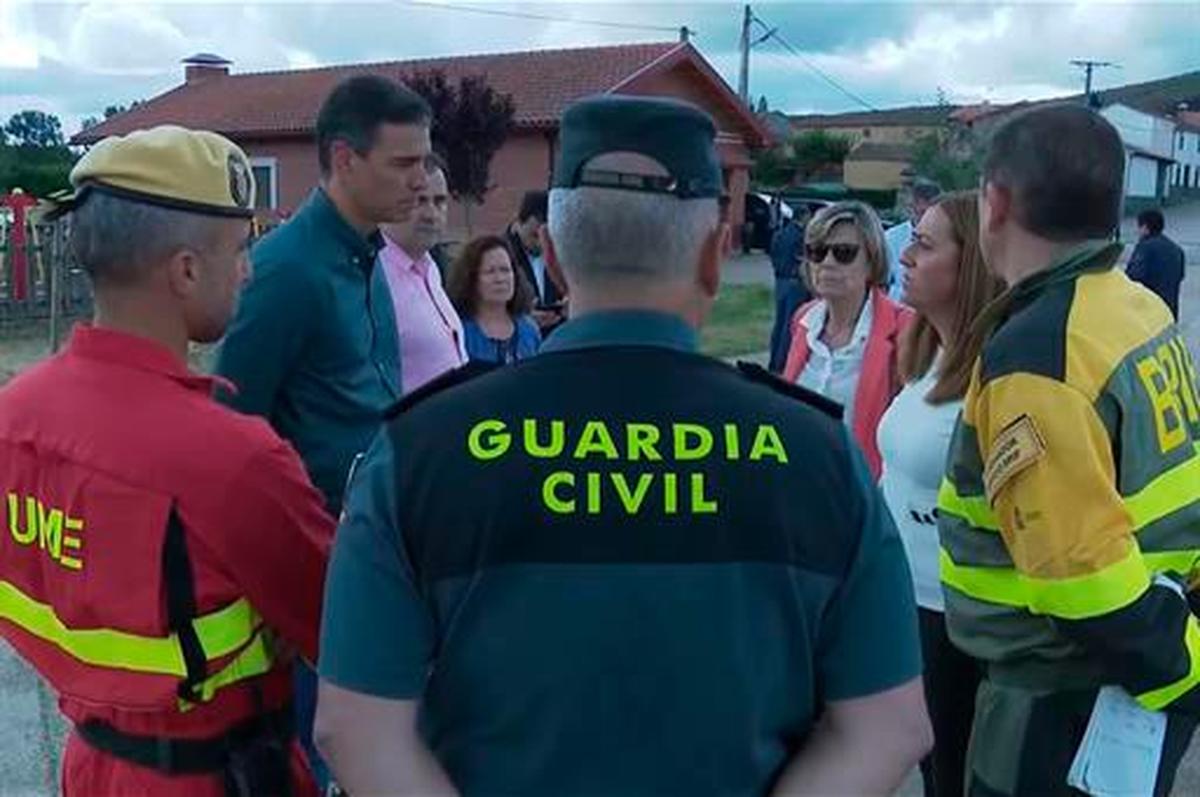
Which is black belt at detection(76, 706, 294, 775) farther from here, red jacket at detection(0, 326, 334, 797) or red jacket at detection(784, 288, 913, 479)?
red jacket at detection(784, 288, 913, 479)

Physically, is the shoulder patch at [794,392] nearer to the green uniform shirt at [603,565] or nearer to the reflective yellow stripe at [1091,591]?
the green uniform shirt at [603,565]

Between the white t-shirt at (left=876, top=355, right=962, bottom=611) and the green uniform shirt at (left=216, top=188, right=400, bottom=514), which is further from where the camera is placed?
the white t-shirt at (left=876, top=355, right=962, bottom=611)

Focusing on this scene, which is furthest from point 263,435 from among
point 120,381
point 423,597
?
point 423,597

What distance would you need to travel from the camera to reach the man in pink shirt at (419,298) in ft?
12.7

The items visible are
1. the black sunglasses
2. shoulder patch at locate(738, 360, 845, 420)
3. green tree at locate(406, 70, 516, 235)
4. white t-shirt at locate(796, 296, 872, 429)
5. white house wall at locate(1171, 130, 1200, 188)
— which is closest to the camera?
shoulder patch at locate(738, 360, 845, 420)

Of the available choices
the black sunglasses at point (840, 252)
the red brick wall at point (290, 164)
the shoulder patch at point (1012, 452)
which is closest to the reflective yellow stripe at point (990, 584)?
the shoulder patch at point (1012, 452)

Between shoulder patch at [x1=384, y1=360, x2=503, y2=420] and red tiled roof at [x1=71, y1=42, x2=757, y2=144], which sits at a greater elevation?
red tiled roof at [x1=71, y1=42, x2=757, y2=144]

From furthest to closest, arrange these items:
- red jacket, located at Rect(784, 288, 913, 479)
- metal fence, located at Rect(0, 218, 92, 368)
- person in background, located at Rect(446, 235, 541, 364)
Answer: metal fence, located at Rect(0, 218, 92, 368) < person in background, located at Rect(446, 235, 541, 364) < red jacket, located at Rect(784, 288, 913, 479)

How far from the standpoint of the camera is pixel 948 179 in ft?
141

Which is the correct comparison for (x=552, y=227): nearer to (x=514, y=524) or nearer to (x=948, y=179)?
(x=514, y=524)

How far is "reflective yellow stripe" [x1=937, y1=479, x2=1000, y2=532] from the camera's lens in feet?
7.92

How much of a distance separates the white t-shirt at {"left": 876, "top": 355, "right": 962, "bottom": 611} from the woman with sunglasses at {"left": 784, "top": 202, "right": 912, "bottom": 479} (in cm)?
62

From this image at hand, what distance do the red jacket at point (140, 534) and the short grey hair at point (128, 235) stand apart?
0.36 feet

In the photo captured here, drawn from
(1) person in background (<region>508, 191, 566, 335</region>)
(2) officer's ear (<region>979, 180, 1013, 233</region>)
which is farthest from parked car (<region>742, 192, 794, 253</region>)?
(2) officer's ear (<region>979, 180, 1013, 233</region>)
